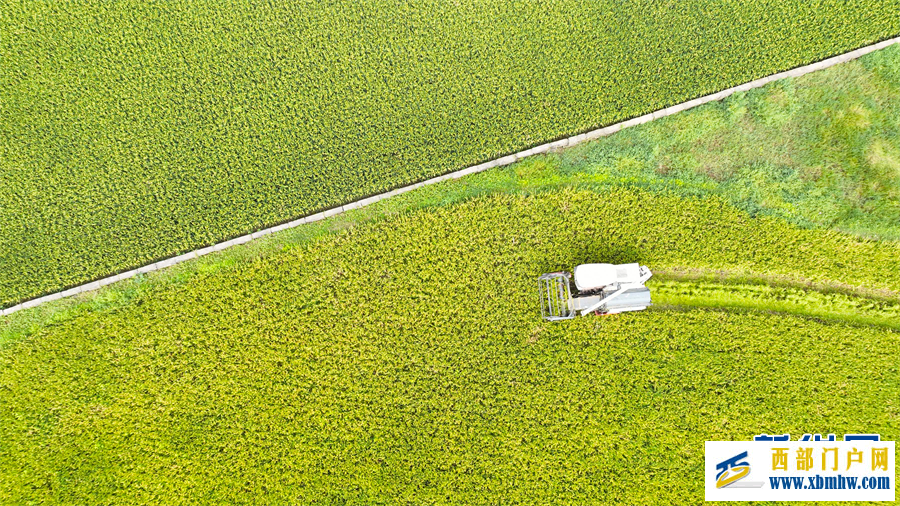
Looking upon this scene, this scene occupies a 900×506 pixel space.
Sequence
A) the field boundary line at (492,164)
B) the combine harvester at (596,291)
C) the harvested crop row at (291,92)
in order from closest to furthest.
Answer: the combine harvester at (596,291), the field boundary line at (492,164), the harvested crop row at (291,92)

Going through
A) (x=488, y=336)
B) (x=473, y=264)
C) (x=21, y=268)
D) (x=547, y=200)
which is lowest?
(x=488, y=336)

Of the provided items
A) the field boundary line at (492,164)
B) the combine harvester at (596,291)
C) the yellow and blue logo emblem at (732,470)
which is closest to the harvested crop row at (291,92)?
the field boundary line at (492,164)

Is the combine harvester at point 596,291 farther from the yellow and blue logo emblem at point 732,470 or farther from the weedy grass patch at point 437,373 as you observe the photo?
the yellow and blue logo emblem at point 732,470

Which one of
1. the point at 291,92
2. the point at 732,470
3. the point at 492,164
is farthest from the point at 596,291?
the point at 291,92

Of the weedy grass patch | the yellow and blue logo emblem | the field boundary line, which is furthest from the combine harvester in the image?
the yellow and blue logo emblem

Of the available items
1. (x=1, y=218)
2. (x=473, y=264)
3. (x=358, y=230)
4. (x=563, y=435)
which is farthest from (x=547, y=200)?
(x=1, y=218)

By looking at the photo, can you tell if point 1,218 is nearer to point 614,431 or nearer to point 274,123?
point 274,123

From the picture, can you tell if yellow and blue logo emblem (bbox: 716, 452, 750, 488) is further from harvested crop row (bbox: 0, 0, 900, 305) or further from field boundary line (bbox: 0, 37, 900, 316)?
harvested crop row (bbox: 0, 0, 900, 305)
